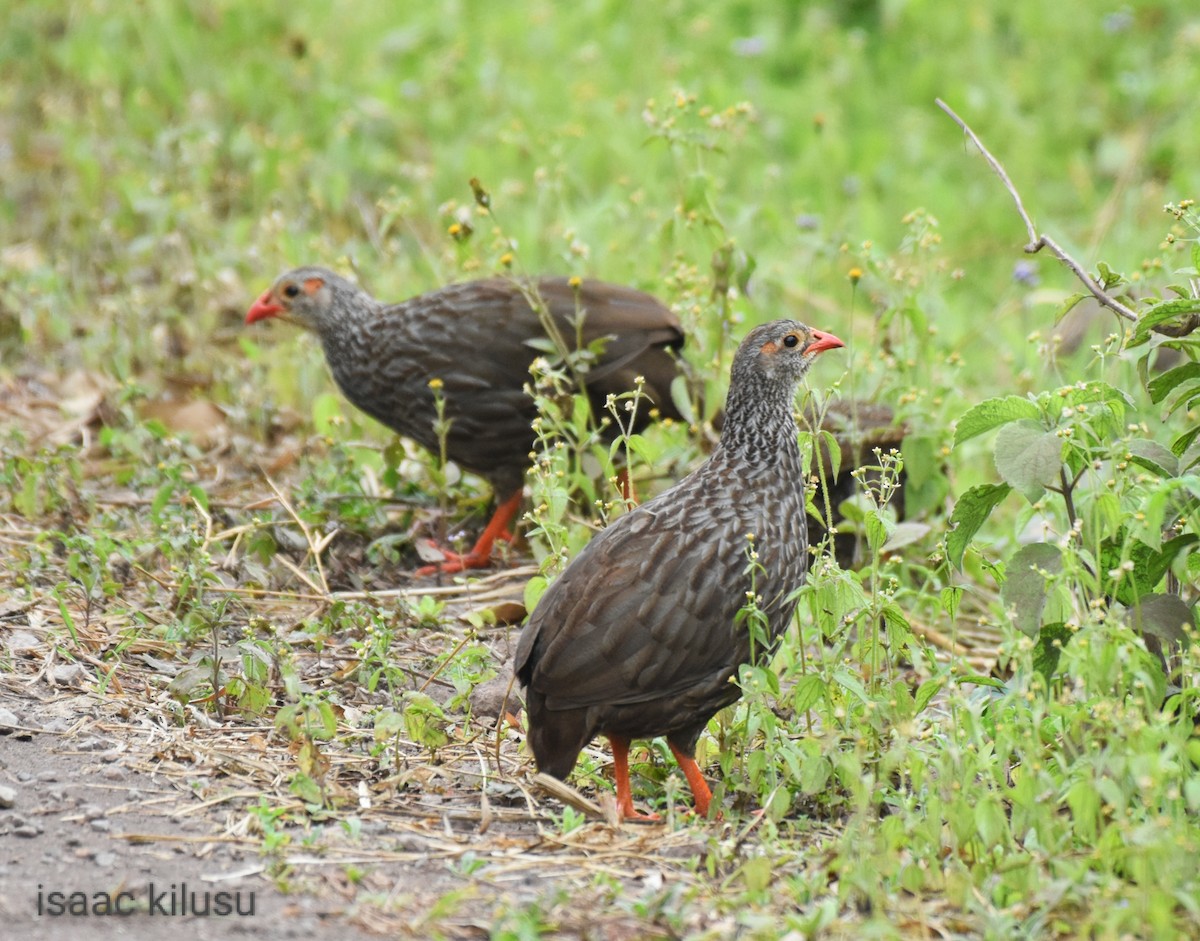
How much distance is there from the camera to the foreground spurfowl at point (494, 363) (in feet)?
20.9

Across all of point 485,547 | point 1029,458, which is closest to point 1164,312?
point 1029,458

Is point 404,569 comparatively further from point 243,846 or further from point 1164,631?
point 1164,631

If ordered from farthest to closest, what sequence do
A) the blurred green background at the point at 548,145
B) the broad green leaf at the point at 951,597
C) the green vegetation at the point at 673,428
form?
the blurred green background at the point at 548,145 → the broad green leaf at the point at 951,597 → the green vegetation at the point at 673,428

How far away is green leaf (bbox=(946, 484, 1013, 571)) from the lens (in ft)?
14.3

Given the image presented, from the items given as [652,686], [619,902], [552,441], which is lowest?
[619,902]

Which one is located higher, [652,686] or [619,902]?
[652,686]

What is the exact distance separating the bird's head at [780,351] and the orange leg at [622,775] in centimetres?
124

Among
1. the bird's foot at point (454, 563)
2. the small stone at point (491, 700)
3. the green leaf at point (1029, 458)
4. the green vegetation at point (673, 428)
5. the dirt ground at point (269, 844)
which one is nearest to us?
the dirt ground at point (269, 844)

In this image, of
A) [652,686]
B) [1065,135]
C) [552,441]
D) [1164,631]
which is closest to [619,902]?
[652,686]

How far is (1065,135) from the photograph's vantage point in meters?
11.7

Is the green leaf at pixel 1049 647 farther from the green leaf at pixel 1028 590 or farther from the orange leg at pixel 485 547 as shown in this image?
the orange leg at pixel 485 547

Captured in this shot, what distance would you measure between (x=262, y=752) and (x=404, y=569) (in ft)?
6.39

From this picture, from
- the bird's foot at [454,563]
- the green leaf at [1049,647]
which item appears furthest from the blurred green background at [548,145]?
the green leaf at [1049,647]

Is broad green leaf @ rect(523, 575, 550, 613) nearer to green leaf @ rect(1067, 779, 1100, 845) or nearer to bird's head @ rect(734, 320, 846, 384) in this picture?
bird's head @ rect(734, 320, 846, 384)
